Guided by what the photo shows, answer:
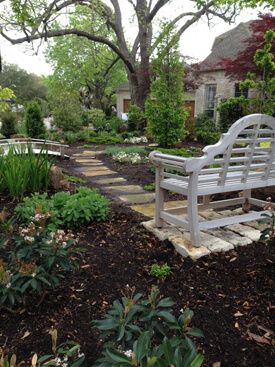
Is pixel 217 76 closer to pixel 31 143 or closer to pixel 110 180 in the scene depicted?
pixel 110 180

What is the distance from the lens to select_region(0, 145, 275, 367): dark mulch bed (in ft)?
6.57

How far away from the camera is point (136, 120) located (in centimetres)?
1614

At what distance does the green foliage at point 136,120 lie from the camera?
16031mm

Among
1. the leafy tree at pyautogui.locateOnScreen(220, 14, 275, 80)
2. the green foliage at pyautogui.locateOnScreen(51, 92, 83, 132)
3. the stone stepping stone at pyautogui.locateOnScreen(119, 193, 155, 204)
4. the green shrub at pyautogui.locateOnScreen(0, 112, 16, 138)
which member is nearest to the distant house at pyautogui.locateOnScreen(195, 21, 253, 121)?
the leafy tree at pyautogui.locateOnScreen(220, 14, 275, 80)

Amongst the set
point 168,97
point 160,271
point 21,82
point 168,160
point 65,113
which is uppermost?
point 21,82

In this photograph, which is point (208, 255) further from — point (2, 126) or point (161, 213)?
point (2, 126)

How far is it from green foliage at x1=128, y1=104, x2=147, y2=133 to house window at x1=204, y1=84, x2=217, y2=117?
422cm

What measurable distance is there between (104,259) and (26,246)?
3.10 feet

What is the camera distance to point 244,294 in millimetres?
2480

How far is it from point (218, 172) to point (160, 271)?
1.04 m

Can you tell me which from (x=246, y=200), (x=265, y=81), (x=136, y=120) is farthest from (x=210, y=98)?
(x=246, y=200)

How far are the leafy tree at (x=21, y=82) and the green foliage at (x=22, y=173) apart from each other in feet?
126

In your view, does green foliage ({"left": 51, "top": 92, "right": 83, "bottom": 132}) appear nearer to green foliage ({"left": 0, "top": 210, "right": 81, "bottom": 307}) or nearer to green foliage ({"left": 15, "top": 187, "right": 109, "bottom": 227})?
green foliage ({"left": 15, "top": 187, "right": 109, "bottom": 227})

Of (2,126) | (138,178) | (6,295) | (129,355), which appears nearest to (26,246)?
(6,295)
